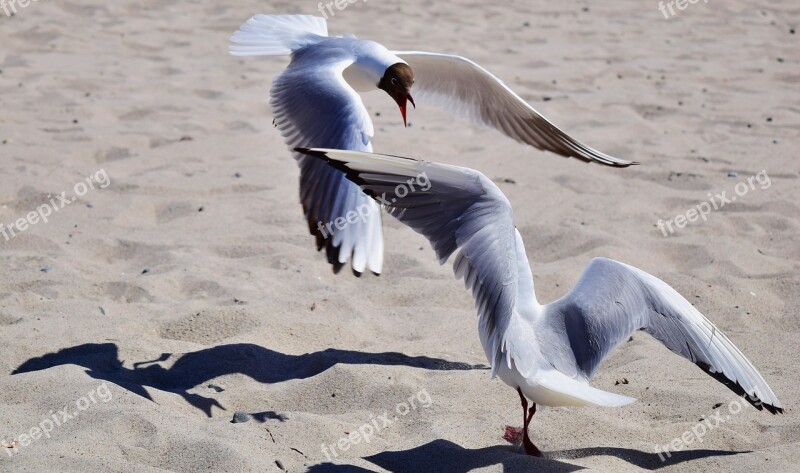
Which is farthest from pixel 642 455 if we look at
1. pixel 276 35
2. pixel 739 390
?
pixel 276 35

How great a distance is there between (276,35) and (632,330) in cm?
225

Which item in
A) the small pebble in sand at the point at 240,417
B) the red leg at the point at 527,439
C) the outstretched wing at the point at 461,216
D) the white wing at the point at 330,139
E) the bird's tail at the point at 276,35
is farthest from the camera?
the bird's tail at the point at 276,35

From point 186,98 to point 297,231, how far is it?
7.88 feet

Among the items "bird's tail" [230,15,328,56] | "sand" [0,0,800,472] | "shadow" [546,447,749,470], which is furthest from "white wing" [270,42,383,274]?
"shadow" [546,447,749,470]

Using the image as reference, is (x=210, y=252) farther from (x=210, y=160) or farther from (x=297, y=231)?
(x=210, y=160)

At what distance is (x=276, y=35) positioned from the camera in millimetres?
4211

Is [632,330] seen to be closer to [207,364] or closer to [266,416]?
[266,416]

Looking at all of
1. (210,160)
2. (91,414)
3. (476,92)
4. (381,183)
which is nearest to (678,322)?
(381,183)

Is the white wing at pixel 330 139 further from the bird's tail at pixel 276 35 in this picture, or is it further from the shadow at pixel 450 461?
the shadow at pixel 450 461

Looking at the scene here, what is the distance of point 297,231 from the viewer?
438cm

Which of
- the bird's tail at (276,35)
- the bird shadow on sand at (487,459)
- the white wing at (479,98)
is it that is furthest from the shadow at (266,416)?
the bird's tail at (276,35)

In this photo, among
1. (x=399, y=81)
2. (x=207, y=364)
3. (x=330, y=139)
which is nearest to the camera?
(x=207, y=364)

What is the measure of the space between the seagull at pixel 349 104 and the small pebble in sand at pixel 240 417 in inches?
19.9

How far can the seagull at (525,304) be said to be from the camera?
2.42 meters
